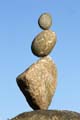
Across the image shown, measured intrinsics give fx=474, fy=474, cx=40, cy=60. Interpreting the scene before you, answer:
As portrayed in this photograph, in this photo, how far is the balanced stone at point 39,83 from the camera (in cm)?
1608

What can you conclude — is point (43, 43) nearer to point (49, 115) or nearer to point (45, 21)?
point (45, 21)

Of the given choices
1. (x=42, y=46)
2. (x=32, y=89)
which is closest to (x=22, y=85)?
(x=32, y=89)

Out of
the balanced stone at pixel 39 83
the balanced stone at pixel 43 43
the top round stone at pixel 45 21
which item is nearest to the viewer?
the balanced stone at pixel 39 83

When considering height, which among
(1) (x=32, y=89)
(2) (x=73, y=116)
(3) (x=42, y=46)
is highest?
(3) (x=42, y=46)

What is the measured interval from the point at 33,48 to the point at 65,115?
283 cm

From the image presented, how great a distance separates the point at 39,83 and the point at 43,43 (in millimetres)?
1438

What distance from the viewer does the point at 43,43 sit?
54.3ft

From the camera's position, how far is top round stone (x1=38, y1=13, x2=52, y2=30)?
1672 centimetres

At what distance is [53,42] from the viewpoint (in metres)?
16.8

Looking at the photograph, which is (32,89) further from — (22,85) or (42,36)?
(42,36)

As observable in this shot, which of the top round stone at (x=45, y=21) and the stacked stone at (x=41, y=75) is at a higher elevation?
the top round stone at (x=45, y=21)

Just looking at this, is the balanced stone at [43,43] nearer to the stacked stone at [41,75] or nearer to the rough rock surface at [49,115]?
the stacked stone at [41,75]

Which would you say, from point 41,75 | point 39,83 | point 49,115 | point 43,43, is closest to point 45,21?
point 43,43

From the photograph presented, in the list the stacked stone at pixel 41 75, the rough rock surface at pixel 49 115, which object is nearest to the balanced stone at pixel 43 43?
the stacked stone at pixel 41 75
